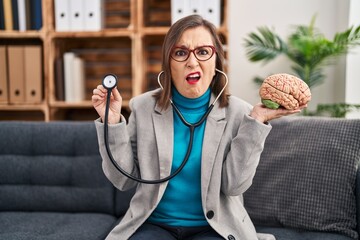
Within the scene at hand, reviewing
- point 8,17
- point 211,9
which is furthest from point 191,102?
point 8,17

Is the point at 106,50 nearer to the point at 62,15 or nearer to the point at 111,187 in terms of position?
the point at 62,15

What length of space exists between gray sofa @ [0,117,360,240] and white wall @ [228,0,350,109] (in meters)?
1.14

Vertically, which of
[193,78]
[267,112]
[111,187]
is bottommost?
[111,187]

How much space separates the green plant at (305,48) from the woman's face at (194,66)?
3.94ft

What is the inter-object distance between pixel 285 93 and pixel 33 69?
6.23ft

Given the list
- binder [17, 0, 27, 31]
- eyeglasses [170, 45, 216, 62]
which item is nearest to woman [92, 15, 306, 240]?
eyeglasses [170, 45, 216, 62]

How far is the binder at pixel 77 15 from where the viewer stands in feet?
7.57

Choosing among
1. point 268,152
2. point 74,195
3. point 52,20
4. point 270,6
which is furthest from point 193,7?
point 74,195

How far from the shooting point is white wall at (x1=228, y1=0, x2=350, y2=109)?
2.48m

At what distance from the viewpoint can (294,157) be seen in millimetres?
1395

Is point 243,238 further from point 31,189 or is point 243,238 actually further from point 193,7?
point 193,7

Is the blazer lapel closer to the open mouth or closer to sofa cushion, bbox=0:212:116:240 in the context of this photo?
the open mouth

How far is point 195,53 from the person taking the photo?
1.13 metres

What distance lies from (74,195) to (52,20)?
1355 mm
